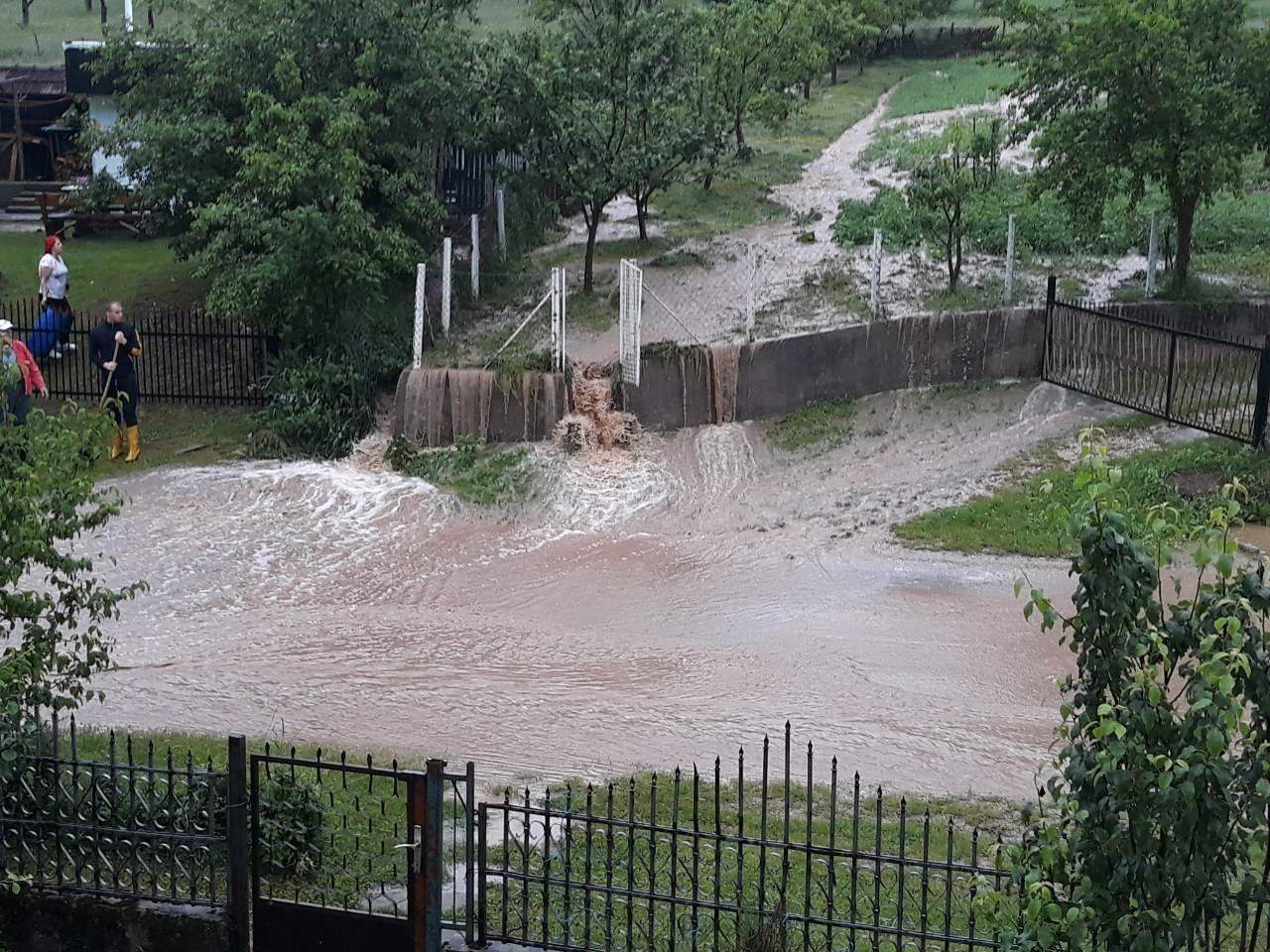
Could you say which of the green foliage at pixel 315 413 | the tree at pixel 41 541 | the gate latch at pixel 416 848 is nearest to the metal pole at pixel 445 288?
the green foliage at pixel 315 413

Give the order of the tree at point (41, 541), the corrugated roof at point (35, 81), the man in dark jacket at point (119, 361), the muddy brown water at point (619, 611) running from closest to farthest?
1. the tree at point (41, 541)
2. the muddy brown water at point (619, 611)
3. the man in dark jacket at point (119, 361)
4. the corrugated roof at point (35, 81)

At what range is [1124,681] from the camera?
5.54 meters

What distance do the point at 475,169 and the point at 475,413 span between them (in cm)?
643

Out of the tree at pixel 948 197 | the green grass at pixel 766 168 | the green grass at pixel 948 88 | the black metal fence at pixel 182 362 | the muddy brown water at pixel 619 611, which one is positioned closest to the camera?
the muddy brown water at pixel 619 611

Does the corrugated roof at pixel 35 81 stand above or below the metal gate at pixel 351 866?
above

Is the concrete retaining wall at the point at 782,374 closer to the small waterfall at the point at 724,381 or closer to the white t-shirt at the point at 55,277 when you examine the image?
the small waterfall at the point at 724,381

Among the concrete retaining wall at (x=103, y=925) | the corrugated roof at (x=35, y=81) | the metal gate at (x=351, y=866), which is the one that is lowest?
the concrete retaining wall at (x=103, y=925)

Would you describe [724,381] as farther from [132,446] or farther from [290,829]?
[290,829]

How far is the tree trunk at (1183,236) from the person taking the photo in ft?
64.7

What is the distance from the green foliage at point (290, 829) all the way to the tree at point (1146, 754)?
12.9 ft

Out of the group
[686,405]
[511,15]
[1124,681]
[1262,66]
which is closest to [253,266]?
[686,405]

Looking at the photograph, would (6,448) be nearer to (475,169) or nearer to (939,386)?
(939,386)

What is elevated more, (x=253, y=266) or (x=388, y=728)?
(x=253, y=266)

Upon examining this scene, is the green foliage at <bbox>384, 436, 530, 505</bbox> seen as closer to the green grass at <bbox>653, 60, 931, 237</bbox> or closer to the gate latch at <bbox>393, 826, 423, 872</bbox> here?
the green grass at <bbox>653, 60, 931, 237</bbox>
